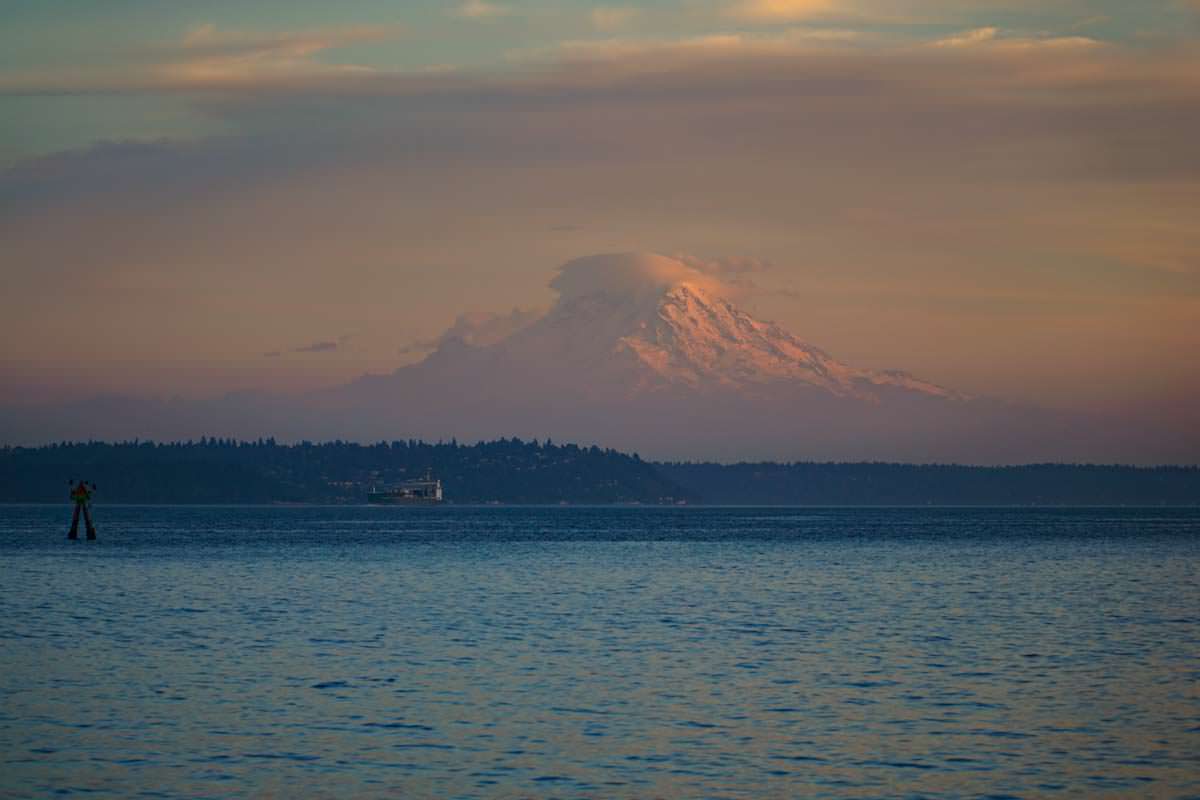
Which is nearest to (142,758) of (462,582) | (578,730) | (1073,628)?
(578,730)

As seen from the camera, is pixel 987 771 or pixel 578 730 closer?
pixel 987 771

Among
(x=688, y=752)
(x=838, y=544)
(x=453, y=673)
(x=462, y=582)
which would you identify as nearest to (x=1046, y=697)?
(x=688, y=752)

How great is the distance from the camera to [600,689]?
44875 millimetres

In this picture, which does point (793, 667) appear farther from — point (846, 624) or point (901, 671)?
point (846, 624)

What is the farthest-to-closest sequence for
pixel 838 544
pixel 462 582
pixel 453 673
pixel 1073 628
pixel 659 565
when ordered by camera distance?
pixel 838 544 → pixel 659 565 → pixel 462 582 → pixel 1073 628 → pixel 453 673

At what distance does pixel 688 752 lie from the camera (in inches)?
1384

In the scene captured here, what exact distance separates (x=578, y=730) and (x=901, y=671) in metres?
14.7

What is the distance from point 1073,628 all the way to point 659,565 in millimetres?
58300

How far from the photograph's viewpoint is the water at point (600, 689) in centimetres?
3266

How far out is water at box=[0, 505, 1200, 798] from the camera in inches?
1286

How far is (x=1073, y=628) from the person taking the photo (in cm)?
6378

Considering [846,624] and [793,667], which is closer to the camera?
[793,667]

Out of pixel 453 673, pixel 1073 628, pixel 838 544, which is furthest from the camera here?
pixel 838 544

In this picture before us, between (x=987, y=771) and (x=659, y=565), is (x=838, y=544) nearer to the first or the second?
(x=659, y=565)
